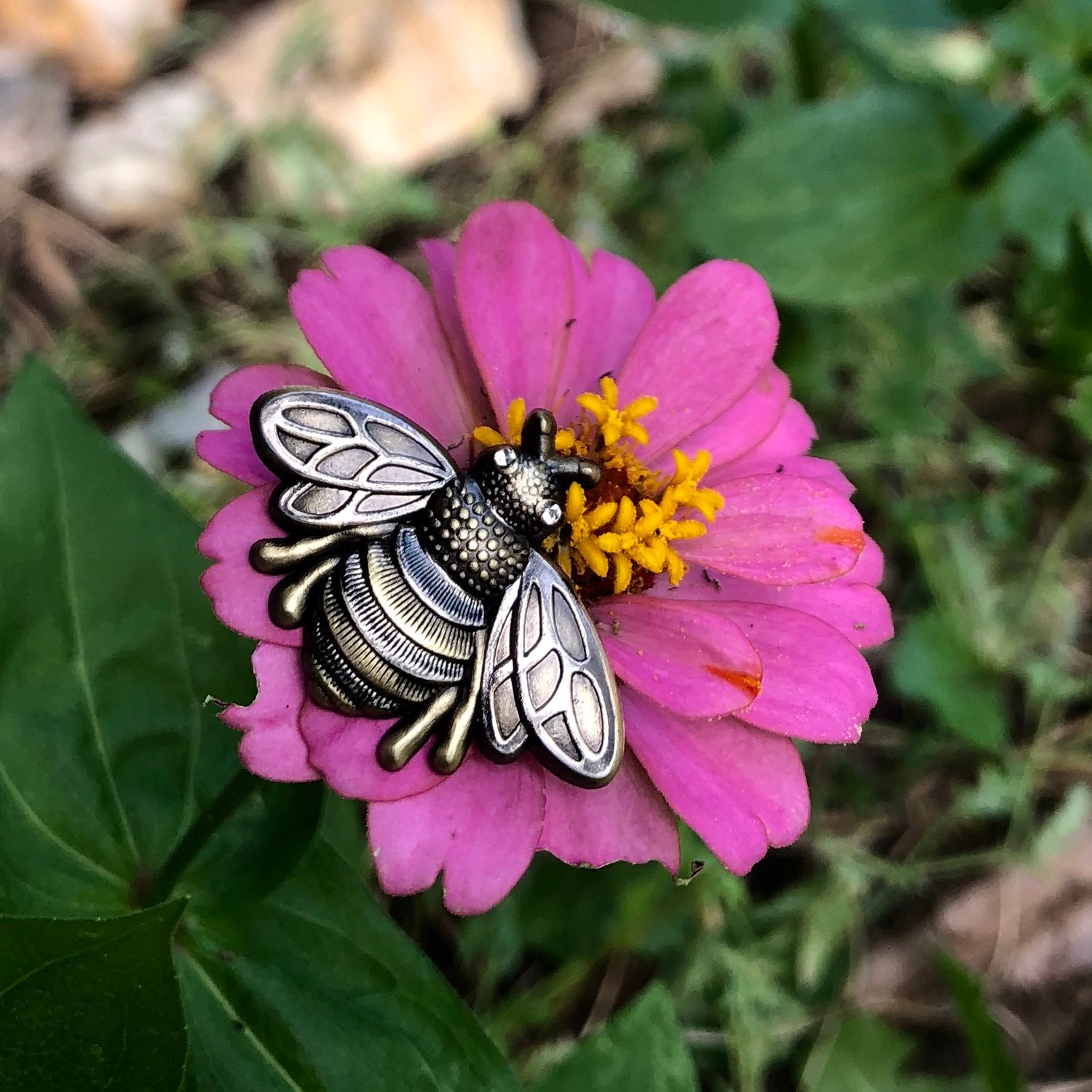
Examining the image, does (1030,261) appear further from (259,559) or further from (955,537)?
(259,559)

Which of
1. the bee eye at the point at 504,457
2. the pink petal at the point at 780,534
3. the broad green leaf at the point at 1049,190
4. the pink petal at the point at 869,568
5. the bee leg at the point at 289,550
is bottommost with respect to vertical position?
the broad green leaf at the point at 1049,190

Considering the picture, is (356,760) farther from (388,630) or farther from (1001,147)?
(1001,147)

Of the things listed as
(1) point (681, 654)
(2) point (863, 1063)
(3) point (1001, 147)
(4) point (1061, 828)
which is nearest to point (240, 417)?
(1) point (681, 654)

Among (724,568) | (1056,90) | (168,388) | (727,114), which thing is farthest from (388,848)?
(727,114)

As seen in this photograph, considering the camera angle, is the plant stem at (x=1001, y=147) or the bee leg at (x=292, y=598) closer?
the bee leg at (x=292, y=598)

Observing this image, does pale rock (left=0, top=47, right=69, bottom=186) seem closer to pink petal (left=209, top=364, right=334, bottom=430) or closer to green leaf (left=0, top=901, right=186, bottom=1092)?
pink petal (left=209, top=364, right=334, bottom=430)

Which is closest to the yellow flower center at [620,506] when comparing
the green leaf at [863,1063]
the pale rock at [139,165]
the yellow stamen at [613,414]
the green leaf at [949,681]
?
the yellow stamen at [613,414]

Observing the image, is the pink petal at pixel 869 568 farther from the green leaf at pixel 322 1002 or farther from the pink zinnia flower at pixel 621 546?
the green leaf at pixel 322 1002
